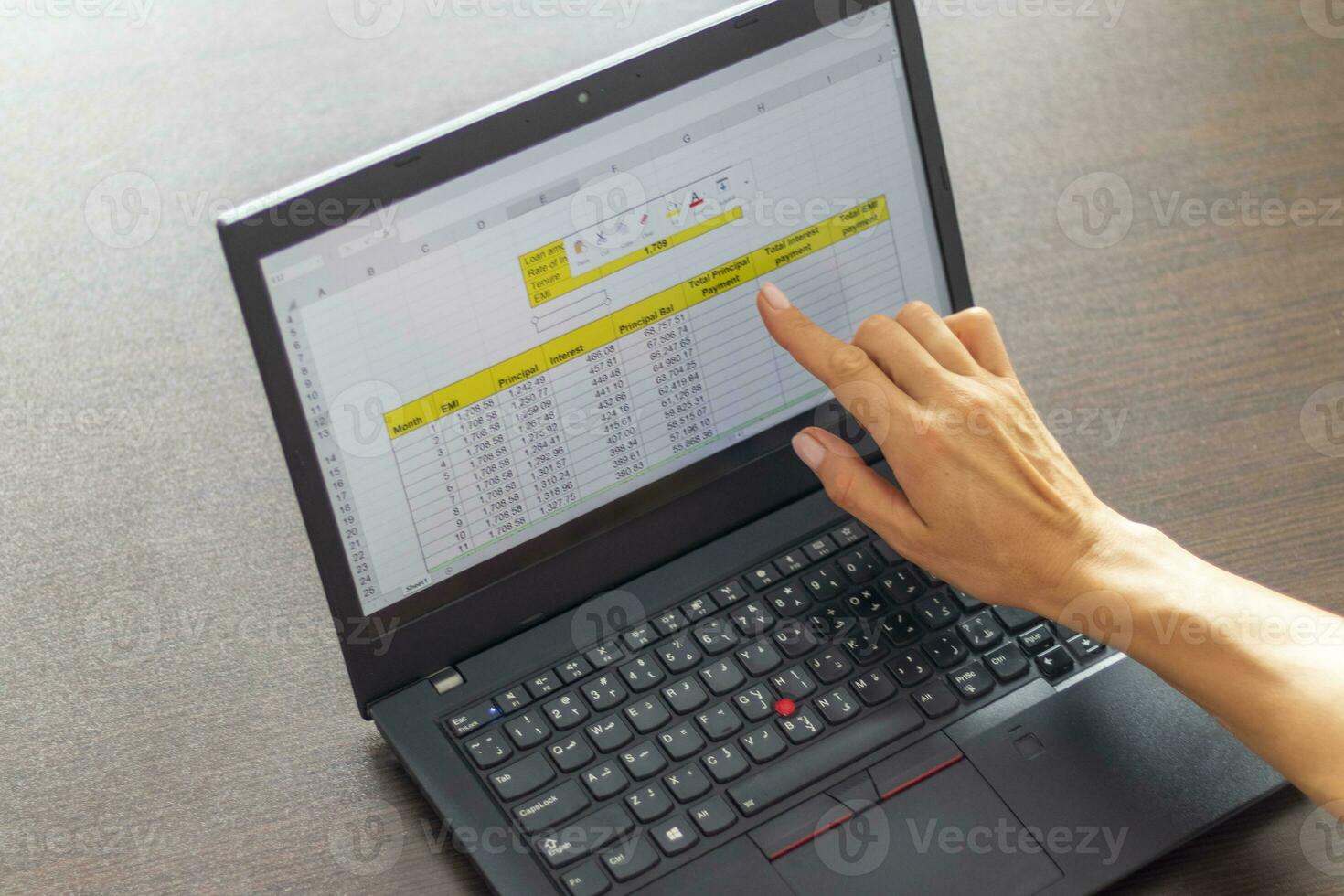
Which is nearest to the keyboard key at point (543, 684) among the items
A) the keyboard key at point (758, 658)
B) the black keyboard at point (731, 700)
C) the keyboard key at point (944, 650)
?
the black keyboard at point (731, 700)

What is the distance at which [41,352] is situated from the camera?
1.01 m

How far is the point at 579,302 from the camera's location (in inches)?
29.5

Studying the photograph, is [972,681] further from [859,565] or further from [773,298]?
[773,298]

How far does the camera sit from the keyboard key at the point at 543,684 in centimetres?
73

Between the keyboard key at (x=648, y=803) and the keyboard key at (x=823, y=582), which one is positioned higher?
the keyboard key at (x=823, y=582)

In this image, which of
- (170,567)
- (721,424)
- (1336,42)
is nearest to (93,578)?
(170,567)

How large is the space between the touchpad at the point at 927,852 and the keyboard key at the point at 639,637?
0.48 ft

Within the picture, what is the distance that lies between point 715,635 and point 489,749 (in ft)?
0.47

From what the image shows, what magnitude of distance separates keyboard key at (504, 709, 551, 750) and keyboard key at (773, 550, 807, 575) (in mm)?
175

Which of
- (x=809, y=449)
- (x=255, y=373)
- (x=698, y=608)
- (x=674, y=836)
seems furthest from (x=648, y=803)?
(x=255, y=373)

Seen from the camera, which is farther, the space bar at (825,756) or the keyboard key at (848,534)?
the keyboard key at (848,534)

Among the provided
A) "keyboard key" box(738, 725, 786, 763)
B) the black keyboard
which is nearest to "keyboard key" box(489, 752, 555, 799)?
the black keyboard

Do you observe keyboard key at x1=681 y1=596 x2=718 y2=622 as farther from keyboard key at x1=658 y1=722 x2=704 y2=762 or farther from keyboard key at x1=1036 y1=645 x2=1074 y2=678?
keyboard key at x1=1036 y1=645 x2=1074 y2=678

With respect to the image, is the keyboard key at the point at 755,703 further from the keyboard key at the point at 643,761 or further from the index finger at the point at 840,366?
the index finger at the point at 840,366
